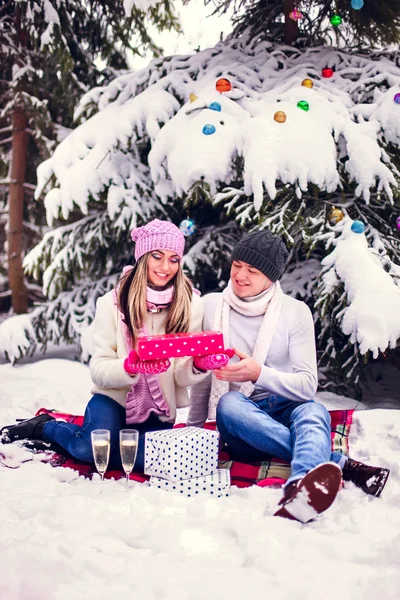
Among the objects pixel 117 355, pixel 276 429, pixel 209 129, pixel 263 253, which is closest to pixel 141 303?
pixel 117 355

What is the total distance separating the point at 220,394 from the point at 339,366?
5.89 feet

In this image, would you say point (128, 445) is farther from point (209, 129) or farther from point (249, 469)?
point (209, 129)

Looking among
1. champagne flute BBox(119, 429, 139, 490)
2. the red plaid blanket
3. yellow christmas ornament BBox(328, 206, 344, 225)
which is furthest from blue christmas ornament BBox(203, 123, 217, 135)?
champagne flute BBox(119, 429, 139, 490)

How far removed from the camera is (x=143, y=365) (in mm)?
2811

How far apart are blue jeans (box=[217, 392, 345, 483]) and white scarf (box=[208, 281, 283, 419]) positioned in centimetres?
16

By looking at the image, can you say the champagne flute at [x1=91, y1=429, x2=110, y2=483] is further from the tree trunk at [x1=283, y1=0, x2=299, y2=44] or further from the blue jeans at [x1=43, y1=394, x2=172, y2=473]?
the tree trunk at [x1=283, y1=0, x2=299, y2=44]

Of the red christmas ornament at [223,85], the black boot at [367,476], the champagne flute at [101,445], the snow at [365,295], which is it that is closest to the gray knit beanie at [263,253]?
the snow at [365,295]

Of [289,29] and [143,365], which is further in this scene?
[289,29]

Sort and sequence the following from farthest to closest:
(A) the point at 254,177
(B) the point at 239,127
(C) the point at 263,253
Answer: (B) the point at 239,127 → (A) the point at 254,177 → (C) the point at 263,253

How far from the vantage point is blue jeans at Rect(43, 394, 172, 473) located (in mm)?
3006

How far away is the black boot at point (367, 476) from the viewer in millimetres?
2734

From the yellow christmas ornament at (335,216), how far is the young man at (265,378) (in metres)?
1.20

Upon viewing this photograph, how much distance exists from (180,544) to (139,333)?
1158 mm

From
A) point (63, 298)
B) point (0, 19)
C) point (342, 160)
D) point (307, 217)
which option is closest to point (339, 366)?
point (307, 217)
